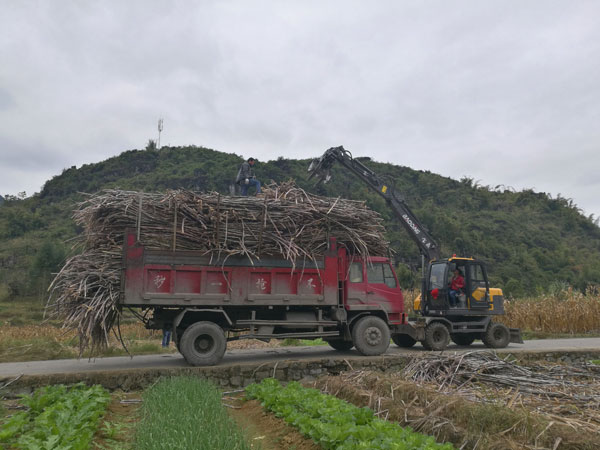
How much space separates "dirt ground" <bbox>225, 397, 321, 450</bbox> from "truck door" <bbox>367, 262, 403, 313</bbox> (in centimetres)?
444

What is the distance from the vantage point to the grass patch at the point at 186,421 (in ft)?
15.4

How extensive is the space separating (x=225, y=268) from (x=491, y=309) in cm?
845

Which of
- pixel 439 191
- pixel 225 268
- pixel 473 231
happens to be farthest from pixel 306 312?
pixel 439 191

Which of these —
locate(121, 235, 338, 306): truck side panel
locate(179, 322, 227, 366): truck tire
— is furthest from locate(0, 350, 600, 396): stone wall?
locate(121, 235, 338, 306): truck side panel

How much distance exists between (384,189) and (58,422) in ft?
39.5

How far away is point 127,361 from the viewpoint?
1173 centimetres

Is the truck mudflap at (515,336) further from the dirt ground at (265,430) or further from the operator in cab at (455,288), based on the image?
the dirt ground at (265,430)

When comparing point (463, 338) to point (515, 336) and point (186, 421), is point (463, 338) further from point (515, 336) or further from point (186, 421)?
point (186, 421)

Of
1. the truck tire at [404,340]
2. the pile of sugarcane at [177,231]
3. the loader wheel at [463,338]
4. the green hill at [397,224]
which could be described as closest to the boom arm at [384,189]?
the loader wheel at [463,338]

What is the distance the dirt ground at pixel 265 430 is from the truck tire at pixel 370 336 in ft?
11.7

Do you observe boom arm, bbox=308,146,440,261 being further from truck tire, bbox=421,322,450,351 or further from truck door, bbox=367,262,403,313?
truck door, bbox=367,262,403,313

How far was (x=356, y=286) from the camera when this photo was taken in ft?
37.7

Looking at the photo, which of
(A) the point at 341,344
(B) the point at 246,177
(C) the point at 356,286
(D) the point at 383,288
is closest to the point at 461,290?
(D) the point at 383,288

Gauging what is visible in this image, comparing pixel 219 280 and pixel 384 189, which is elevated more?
pixel 384 189
